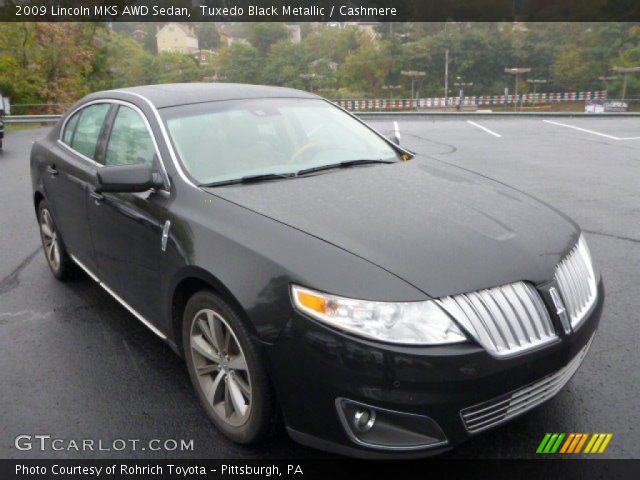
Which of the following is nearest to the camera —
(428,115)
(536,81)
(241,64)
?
(428,115)

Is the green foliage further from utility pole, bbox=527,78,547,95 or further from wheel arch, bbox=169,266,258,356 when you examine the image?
wheel arch, bbox=169,266,258,356

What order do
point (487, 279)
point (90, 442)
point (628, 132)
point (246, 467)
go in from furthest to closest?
point (628, 132) → point (90, 442) → point (246, 467) → point (487, 279)

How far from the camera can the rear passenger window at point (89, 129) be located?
411 cm

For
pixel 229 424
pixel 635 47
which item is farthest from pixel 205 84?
pixel 635 47

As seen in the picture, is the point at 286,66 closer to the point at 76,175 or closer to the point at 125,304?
the point at 76,175

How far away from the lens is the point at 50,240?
5.05 m

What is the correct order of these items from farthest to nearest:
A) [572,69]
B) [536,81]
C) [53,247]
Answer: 1. [536,81]
2. [572,69]
3. [53,247]

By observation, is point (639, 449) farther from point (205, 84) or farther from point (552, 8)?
point (552, 8)

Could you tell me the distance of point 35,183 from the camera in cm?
509

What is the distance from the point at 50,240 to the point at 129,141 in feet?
6.01

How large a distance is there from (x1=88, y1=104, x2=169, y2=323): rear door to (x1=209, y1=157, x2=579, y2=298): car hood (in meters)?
0.44

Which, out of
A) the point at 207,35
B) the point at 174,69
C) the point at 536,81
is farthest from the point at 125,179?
the point at 207,35

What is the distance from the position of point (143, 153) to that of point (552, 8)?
299 feet

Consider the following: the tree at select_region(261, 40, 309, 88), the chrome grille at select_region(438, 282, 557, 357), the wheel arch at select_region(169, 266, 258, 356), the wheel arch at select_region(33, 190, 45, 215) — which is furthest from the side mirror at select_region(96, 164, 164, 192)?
the tree at select_region(261, 40, 309, 88)
